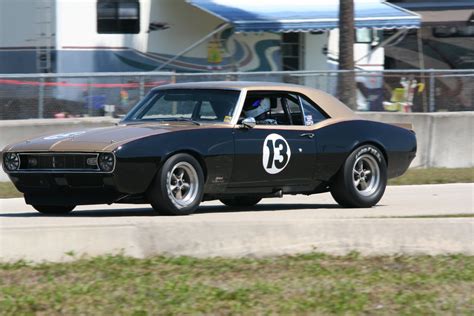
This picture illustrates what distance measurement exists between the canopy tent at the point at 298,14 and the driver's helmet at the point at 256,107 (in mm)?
10533

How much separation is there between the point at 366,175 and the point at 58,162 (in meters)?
3.44

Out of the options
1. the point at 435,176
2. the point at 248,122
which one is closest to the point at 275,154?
the point at 248,122

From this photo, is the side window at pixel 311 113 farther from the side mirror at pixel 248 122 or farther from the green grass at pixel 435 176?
the green grass at pixel 435 176

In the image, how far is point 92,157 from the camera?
9328 mm

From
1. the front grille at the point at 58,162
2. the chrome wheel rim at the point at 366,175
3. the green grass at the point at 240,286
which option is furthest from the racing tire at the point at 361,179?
the green grass at the point at 240,286

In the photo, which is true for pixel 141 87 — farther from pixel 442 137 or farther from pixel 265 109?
pixel 265 109

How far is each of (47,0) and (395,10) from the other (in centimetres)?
862

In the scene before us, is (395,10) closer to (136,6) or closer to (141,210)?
(136,6)

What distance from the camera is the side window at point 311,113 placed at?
430 inches

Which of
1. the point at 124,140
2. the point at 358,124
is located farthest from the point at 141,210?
the point at 358,124

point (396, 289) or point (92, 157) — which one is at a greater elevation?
point (92, 157)

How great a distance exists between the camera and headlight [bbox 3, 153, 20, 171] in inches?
384

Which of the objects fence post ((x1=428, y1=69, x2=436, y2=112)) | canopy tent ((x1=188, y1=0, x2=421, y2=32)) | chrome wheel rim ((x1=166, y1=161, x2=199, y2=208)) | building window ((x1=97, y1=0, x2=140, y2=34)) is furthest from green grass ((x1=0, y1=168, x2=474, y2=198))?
building window ((x1=97, y1=0, x2=140, y2=34))

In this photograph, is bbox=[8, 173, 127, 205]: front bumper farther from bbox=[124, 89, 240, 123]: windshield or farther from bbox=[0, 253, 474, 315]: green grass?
bbox=[0, 253, 474, 315]: green grass
